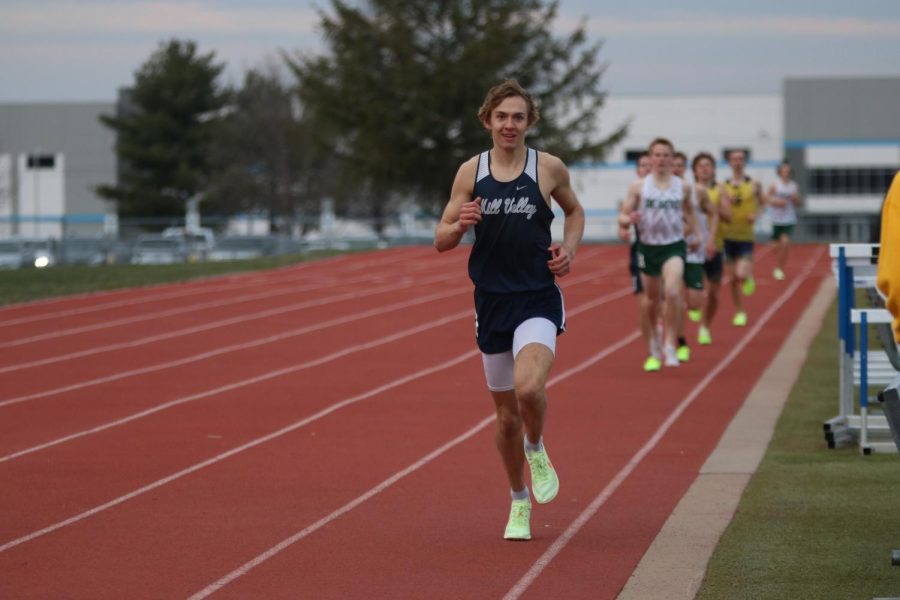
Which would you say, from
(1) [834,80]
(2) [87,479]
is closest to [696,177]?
(2) [87,479]

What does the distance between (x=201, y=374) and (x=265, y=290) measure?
12.1 meters

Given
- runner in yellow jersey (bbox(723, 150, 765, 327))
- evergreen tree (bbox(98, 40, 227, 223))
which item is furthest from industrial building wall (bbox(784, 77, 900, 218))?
runner in yellow jersey (bbox(723, 150, 765, 327))

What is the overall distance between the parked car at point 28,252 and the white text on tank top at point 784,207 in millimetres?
18294

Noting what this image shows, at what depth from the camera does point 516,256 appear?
7039 mm

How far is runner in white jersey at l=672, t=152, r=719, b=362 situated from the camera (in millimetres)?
15188

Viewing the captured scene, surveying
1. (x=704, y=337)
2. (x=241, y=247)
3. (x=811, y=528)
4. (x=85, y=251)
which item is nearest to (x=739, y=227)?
(x=704, y=337)

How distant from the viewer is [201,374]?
14.9 m

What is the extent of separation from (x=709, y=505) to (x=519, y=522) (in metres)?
1.28

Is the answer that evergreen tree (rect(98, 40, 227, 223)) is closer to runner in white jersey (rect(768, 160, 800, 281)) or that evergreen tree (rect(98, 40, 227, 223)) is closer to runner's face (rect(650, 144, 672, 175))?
runner in white jersey (rect(768, 160, 800, 281))

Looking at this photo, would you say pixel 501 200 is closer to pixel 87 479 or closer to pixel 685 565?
pixel 685 565

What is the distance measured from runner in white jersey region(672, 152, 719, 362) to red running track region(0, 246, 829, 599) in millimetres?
315

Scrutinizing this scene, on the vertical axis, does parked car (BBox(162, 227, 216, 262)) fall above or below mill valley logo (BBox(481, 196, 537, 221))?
below

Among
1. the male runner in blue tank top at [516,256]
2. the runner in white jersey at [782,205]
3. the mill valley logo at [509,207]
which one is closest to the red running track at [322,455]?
the male runner in blue tank top at [516,256]

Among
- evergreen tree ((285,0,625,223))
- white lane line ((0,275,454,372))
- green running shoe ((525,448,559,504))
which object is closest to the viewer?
green running shoe ((525,448,559,504))
